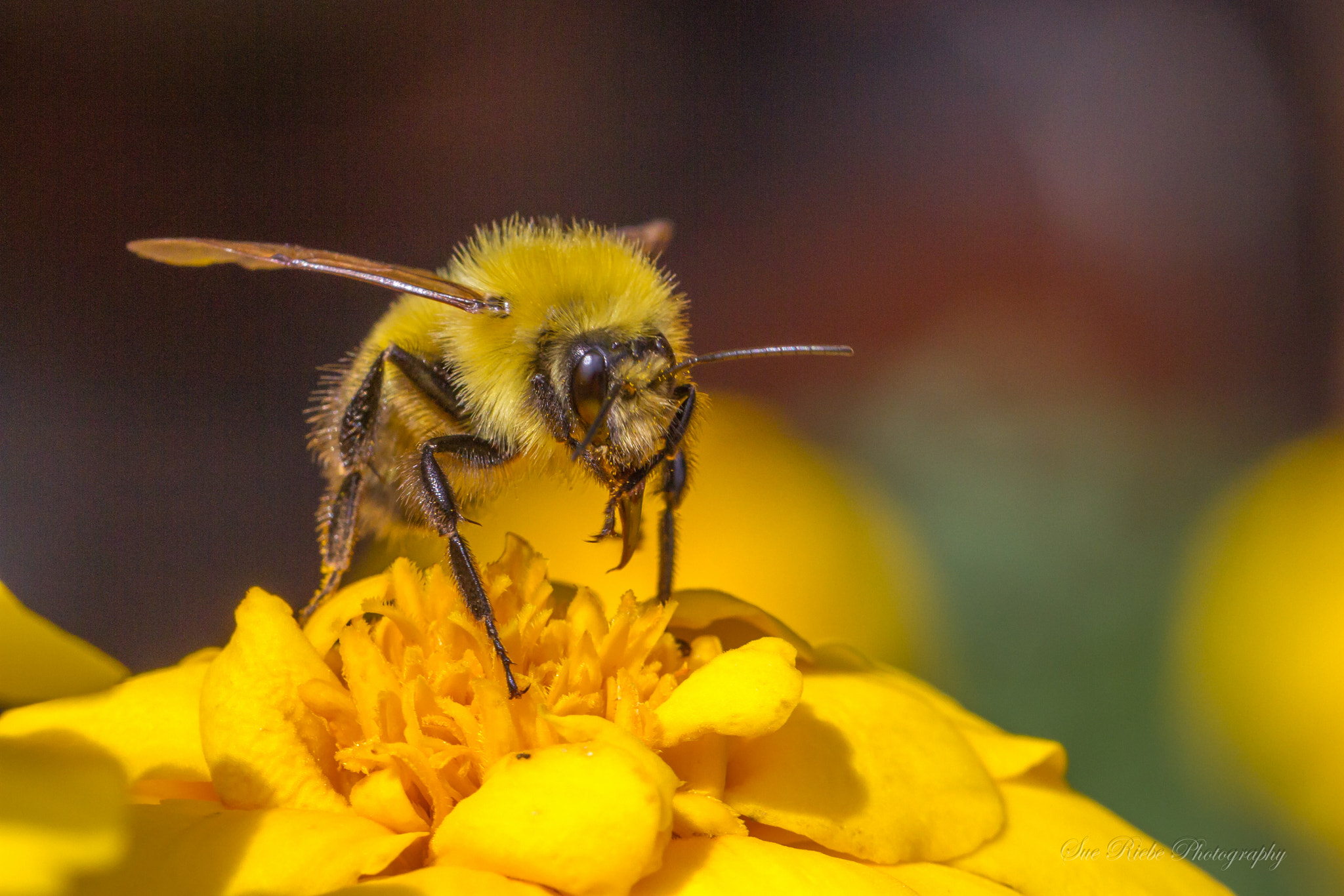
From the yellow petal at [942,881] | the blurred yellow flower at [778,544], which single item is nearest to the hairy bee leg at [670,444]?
the yellow petal at [942,881]

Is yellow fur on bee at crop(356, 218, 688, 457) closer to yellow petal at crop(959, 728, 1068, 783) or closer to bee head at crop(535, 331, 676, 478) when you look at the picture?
bee head at crop(535, 331, 676, 478)

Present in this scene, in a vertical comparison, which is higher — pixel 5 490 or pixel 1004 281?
pixel 1004 281

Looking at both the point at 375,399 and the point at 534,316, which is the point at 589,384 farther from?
the point at 375,399

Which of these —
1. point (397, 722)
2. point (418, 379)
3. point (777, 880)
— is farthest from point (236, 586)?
point (777, 880)

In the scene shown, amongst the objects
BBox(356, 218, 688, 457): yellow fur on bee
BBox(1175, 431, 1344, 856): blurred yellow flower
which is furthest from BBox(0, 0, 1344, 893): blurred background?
BBox(356, 218, 688, 457): yellow fur on bee

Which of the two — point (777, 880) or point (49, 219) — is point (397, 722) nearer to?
point (777, 880)

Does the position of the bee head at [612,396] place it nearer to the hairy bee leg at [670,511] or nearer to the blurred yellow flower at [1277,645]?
the hairy bee leg at [670,511]
